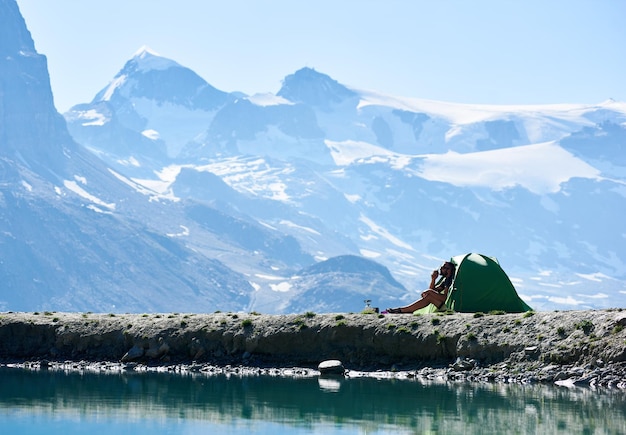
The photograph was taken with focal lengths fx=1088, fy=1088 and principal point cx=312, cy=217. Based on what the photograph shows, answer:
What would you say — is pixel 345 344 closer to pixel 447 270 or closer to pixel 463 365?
pixel 463 365

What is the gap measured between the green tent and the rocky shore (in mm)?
3257

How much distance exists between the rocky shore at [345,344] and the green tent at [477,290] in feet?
10.7

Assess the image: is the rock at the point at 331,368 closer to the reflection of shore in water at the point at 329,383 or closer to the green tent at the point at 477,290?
the reflection of shore in water at the point at 329,383

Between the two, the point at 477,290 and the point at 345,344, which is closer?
the point at 345,344

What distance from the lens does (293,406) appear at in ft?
132

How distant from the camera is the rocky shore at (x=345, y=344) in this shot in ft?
154

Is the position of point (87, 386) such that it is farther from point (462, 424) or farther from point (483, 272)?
point (483, 272)

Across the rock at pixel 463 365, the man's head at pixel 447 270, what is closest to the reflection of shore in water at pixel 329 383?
the rock at pixel 463 365

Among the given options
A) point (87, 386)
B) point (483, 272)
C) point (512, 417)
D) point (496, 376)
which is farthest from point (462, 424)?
point (483, 272)

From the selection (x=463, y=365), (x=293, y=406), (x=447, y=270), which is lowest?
(x=293, y=406)

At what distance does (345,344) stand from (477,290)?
8.27m

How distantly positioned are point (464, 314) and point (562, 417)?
1644 cm

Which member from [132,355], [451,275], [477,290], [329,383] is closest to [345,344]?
[329,383]

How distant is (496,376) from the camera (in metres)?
47.5
